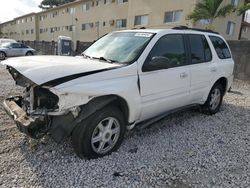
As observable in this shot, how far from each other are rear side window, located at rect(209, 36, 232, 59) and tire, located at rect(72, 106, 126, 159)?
314 centimetres

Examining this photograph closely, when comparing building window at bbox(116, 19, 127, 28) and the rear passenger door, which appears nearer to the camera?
the rear passenger door

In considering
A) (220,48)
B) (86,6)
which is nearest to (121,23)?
(86,6)

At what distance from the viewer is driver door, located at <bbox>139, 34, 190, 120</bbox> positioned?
3.72m

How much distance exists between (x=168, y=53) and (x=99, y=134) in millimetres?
1829

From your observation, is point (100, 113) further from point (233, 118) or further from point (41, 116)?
point (233, 118)

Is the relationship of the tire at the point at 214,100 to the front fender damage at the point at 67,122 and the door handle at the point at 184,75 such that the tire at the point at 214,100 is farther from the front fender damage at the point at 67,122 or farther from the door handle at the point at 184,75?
the front fender damage at the point at 67,122

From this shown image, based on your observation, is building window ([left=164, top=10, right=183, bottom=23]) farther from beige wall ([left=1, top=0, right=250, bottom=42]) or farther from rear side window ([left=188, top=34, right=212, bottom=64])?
rear side window ([left=188, top=34, right=212, bottom=64])

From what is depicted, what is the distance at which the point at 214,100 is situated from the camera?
5.70 m

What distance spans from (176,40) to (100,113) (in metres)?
2.08

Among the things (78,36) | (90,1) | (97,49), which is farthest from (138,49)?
(78,36)

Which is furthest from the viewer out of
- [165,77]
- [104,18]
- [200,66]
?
[104,18]

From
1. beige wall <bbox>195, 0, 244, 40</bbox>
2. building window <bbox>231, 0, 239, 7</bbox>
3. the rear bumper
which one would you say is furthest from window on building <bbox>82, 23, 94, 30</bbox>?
the rear bumper

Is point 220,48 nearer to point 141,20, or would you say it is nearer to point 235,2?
point 141,20

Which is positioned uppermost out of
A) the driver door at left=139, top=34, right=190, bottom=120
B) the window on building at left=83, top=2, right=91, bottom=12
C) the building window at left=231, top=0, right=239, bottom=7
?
the window on building at left=83, top=2, right=91, bottom=12
